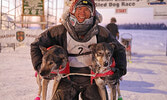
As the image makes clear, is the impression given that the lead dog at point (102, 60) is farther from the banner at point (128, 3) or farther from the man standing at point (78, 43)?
the banner at point (128, 3)

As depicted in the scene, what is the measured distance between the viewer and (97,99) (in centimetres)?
168

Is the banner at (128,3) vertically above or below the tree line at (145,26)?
above

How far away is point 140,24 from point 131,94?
10144mm

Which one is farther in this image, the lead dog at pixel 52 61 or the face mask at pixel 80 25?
the face mask at pixel 80 25

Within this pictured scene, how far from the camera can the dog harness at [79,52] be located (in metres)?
1.64

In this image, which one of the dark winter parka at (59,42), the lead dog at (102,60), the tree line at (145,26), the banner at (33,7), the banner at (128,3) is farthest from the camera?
the banner at (33,7)

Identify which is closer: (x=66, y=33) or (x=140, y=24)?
(x=66, y=33)

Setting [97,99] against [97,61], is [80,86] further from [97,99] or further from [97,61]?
[97,61]

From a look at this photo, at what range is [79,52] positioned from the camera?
1657 mm

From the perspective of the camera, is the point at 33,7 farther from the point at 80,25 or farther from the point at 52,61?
the point at 52,61

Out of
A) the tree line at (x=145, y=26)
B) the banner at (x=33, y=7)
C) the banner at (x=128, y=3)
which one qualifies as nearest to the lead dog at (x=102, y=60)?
the banner at (x=128, y=3)

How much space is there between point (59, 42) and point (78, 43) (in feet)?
0.75

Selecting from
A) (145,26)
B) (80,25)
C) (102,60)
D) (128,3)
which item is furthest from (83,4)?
(145,26)

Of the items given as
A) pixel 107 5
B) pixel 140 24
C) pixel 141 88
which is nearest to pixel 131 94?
pixel 141 88
